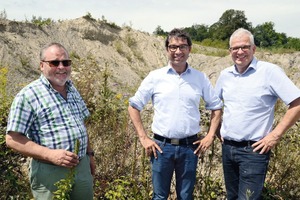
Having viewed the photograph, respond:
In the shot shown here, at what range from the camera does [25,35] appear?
1805cm

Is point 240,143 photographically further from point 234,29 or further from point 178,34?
point 234,29

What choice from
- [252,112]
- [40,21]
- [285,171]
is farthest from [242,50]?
[40,21]

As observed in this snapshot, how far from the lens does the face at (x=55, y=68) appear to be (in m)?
2.84

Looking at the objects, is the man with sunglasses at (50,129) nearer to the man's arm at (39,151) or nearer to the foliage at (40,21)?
the man's arm at (39,151)

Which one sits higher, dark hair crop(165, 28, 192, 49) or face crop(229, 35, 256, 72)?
dark hair crop(165, 28, 192, 49)

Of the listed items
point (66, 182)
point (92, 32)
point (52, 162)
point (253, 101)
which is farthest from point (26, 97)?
point (92, 32)

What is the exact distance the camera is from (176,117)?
3381mm

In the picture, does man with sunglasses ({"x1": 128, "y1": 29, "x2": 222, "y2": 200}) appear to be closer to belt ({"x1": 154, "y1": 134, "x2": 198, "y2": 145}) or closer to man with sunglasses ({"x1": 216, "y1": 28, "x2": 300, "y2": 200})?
belt ({"x1": 154, "y1": 134, "x2": 198, "y2": 145})

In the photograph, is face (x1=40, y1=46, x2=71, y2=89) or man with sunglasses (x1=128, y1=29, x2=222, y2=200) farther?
man with sunglasses (x1=128, y1=29, x2=222, y2=200)

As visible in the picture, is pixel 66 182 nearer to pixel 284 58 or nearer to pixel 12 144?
pixel 12 144

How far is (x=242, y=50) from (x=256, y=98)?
471 mm

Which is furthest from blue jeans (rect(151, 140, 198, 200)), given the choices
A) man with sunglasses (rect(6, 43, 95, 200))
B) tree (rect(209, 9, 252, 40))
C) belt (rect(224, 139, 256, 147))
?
tree (rect(209, 9, 252, 40))

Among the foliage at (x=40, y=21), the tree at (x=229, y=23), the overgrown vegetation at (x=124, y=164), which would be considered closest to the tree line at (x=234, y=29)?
the tree at (x=229, y=23)

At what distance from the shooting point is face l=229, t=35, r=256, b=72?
3.37 m
